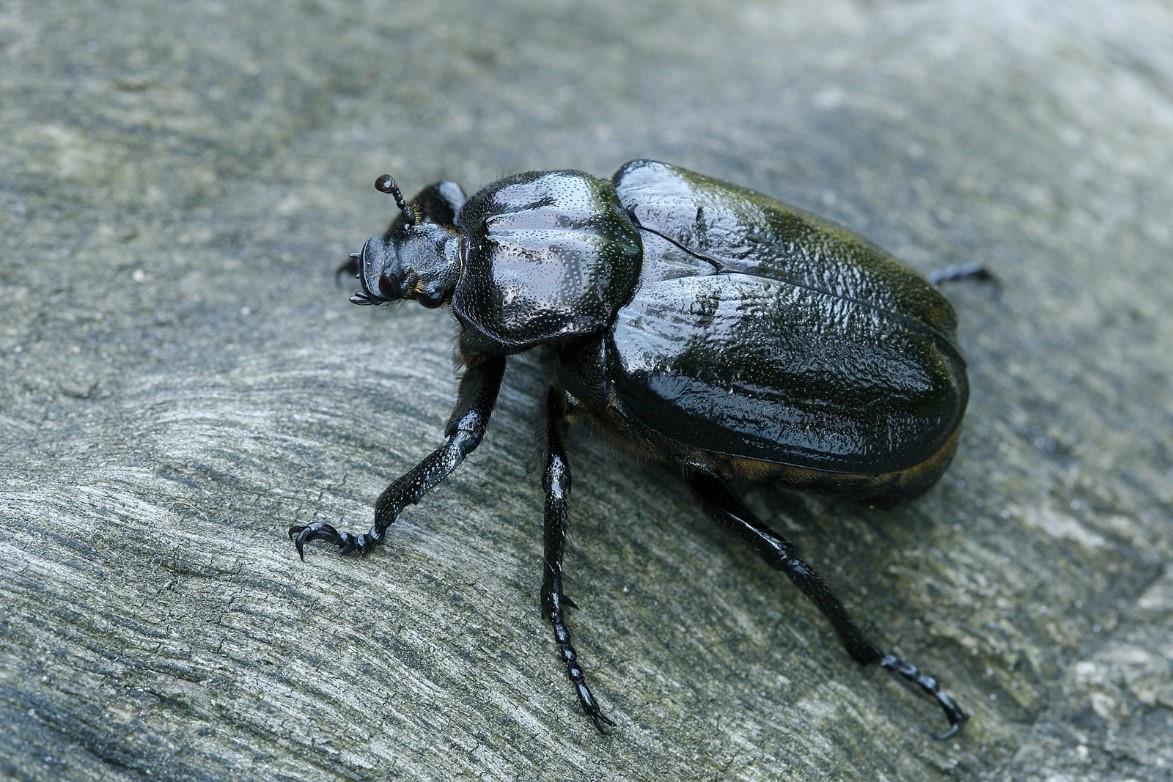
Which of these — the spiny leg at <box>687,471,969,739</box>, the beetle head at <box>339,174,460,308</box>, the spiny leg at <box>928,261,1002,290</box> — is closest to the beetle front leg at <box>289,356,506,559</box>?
the beetle head at <box>339,174,460,308</box>

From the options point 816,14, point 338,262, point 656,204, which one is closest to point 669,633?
point 656,204

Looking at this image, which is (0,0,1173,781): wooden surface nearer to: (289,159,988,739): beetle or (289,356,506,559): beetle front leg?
(289,356,506,559): beetle front leg

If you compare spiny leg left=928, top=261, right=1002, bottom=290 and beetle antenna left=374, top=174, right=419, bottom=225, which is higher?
spiny leg left=928, top=261, right=1002, bottom=290

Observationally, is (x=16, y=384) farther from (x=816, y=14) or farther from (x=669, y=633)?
(x=816, y=14)

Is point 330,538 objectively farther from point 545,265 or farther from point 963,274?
point 963,274

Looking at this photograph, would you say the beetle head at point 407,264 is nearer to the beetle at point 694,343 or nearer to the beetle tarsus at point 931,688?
the beetle at point 694,343

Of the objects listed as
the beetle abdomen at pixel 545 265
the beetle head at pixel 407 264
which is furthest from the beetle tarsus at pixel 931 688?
the beetle head at pixel 407 264

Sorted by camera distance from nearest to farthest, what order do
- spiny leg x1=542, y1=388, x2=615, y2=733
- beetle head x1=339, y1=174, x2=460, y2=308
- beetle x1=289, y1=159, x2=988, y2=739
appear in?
spiny leg x1=542, y1=388, x2=615, y2=733 < beetle x1=289, y1=159, x2=988, y2=739 < beetle head x1=339, y1=174, x2=460, y2=308
